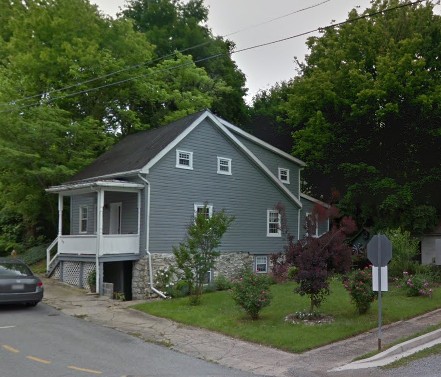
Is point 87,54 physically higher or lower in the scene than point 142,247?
higher

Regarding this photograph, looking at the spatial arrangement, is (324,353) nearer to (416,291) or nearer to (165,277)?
(416,291)

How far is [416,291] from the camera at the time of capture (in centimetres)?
1725

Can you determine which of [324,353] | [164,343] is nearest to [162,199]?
[164,343]

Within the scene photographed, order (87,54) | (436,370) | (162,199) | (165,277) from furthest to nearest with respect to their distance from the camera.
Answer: (87,54), (162,199), (165,277), (436,370)

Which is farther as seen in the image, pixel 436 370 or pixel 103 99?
pixel 103 99

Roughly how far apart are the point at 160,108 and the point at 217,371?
1032 inches

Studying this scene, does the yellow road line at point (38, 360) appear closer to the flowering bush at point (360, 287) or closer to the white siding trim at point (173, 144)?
the flowering bush at point (360, 287)

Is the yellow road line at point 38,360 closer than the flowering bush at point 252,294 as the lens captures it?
Yes

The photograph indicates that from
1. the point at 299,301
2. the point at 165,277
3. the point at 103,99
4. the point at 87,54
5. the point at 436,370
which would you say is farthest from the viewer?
the point at 103,99

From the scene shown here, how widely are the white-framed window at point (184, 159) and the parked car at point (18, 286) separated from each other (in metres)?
8.14

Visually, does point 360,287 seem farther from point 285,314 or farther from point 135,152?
point 135,152

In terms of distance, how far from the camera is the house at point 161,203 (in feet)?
66.5

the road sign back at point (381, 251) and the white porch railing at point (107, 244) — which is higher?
the road sign back at point (381, 251)

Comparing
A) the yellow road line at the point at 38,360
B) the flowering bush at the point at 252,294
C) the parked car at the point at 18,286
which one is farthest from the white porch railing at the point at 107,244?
the yellow road line at the point at 38,360
